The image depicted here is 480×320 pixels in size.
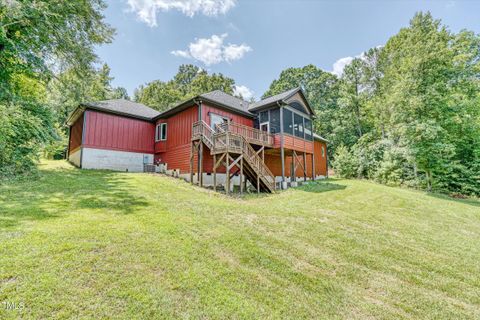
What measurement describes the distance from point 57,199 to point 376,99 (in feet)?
95.0

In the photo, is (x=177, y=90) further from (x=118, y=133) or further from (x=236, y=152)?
(x=236, y=152)

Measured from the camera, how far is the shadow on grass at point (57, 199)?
543cm

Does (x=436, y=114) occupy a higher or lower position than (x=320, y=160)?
higher

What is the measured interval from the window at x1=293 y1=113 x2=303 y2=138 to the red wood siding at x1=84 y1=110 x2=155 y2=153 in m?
10.5

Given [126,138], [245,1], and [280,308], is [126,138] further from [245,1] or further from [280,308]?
[280,308]

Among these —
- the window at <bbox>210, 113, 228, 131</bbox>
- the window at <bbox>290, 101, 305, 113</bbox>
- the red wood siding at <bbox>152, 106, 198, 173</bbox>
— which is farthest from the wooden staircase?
the window at <bbox>290, 101, 305, 113</bbox>

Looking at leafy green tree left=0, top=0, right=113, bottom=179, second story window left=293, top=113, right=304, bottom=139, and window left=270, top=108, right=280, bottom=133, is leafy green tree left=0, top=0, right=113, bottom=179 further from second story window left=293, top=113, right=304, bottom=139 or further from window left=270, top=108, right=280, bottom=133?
second story window left=293, top=113, right=304, bottom=139

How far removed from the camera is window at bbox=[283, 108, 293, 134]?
14964 mm

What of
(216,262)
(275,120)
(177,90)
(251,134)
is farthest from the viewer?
(177,90)

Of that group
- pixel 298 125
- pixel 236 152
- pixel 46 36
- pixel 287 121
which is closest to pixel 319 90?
pixel 298 125

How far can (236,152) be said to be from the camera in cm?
1118

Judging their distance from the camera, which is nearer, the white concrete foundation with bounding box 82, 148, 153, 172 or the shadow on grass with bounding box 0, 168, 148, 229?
the shadow on grass with bounding box 0, 168, 148, 229

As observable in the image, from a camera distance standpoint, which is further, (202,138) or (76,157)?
(76,157)

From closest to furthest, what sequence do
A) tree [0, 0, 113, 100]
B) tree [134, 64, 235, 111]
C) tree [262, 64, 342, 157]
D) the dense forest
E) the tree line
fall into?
tree [0, 0, 113, 100] → the dense forest → the tree line → tree [262, 64, 342, 157] → tree [134, 64, 235, 111]
